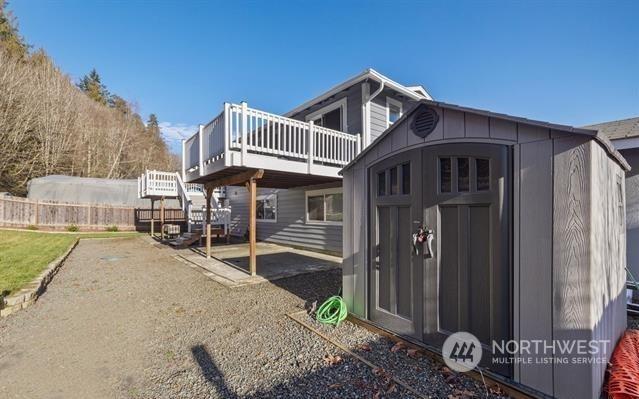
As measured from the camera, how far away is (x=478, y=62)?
32.1ft

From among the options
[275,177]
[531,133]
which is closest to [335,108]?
[275,177]

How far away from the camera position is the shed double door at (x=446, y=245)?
262 centimetres

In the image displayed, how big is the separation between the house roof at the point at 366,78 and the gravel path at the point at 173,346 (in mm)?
5411

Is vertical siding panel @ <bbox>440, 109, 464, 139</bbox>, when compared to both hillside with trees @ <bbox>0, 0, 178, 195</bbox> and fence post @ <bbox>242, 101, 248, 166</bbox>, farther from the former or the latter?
hillside with trees @ <bbox>0, 0, 178, 195</bbox>

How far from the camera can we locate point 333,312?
432cm

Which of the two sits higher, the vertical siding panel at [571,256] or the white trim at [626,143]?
the white trim at [626,143]

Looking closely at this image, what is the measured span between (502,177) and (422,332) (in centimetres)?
181

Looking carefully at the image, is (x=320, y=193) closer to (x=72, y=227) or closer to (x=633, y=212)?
(x=633, y=212)

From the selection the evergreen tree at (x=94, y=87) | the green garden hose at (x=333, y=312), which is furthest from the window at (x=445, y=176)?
the evergreen tree at (x=94, y=87)

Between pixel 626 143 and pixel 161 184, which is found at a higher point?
Result: pixel 626 143

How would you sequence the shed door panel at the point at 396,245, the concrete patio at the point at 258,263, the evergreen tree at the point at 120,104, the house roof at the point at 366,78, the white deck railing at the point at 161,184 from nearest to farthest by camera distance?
1. the shed door panel at the point at 396,245
2. the concrete patio at the point at 258,263
3. the house roof at the point at 366,78
4. the white deck railing at the point at 161,184
5. the evergreen tree at the point at 120,104

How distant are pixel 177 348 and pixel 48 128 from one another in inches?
995

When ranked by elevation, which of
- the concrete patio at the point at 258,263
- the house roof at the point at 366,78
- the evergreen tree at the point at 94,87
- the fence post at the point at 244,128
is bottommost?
the concrete patio at the point at 258,263

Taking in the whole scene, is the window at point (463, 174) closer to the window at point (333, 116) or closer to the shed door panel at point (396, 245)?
the shed door panel at point (396, 245)
